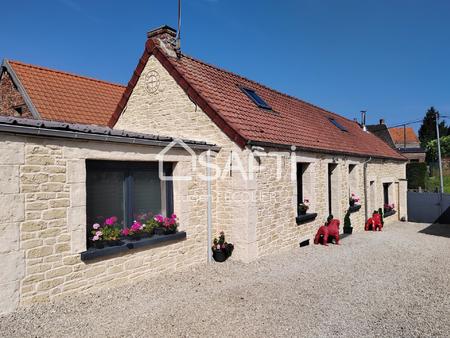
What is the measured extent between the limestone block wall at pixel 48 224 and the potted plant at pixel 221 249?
1.98 metres

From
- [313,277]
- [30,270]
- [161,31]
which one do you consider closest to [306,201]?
[313,277]

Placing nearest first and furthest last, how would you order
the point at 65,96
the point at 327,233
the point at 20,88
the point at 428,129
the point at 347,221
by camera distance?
1. the point at 327,233
2. the point at 20,88
3. the point at 347,221
4. the point at 65,96
5. the point at 428,129

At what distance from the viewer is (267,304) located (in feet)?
17.4

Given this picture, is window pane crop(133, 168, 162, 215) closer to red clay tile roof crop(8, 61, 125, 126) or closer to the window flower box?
the window flower box

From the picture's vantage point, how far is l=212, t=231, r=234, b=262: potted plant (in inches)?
303

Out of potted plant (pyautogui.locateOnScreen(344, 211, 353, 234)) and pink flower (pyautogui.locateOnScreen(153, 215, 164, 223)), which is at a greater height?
pink flower (pyautogui.locateOnScreen(153, 215, 164, 223))

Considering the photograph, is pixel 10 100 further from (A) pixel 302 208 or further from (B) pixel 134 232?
(A) pixel 302 208

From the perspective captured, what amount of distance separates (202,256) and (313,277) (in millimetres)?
2486

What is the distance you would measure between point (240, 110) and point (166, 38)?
2.97 m

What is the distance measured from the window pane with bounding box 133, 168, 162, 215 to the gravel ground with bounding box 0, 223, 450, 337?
1.44 meters

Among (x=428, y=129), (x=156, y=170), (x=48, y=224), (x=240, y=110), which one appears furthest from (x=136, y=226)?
(x=428, y=129)

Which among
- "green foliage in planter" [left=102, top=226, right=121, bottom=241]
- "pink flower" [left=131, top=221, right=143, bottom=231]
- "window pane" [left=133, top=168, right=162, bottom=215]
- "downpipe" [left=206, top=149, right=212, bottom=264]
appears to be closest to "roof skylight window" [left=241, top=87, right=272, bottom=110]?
"downpipe" [left=206, top=149, right=212, bottom=264]

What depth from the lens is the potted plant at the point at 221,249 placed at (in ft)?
25.3

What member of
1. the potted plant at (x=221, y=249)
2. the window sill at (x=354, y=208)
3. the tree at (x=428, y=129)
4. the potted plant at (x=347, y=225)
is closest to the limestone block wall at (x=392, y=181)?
the window sill at (x=354, y=208)
